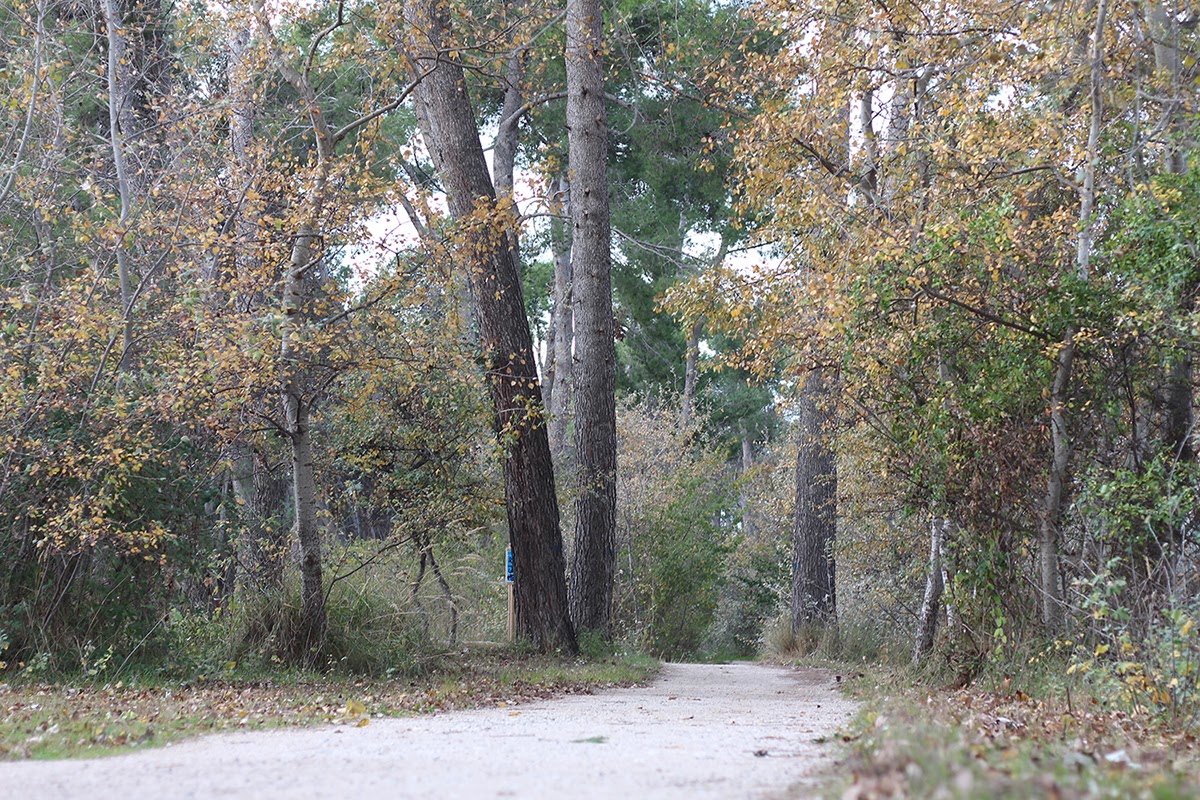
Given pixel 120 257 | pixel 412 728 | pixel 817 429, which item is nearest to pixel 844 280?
pixel 412 728

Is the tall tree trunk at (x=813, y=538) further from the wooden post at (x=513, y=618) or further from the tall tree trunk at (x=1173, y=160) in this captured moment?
the tall tree trunk at (x=1173, y=160)

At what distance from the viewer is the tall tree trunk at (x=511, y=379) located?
12828mm

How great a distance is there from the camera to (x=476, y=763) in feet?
15.5

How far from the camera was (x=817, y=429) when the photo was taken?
57.3 feet

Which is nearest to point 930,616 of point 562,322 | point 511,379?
point 511,379

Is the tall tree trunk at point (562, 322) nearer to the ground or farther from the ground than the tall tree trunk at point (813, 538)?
farther from the ground

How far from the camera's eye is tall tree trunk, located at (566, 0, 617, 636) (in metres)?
14.5

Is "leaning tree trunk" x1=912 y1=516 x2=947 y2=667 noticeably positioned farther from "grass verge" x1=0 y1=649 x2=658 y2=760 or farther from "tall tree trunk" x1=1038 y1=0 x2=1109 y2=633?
"grass verge" x1=0 y1=649 x2=658 y2=760

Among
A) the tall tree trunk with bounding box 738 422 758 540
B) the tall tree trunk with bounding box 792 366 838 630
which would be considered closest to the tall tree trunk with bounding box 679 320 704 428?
the tall tree trunk with bounding box 738 422 758 540

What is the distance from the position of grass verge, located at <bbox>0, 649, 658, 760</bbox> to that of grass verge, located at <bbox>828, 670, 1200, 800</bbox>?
3385 millimetres

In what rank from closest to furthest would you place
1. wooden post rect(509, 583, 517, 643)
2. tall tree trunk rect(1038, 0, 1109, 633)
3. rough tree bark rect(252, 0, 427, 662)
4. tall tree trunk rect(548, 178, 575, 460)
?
tall tree trunk rect(1038, 0, 1109, 633) → rough tree bark rect(252, 0, 427, 662) → wooden post rect(509, 583, 517, 643) → tall tree trunk rect(548, 178, 575, 460)

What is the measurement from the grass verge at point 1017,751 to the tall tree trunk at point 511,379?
5976 mm

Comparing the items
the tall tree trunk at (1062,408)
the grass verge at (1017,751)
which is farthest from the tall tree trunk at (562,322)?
the grass verge at (1017,751)

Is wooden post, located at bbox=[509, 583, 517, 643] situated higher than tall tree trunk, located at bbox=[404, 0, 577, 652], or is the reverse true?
tall tree trunk, located at bbox=[404, 0, 577, 652]
